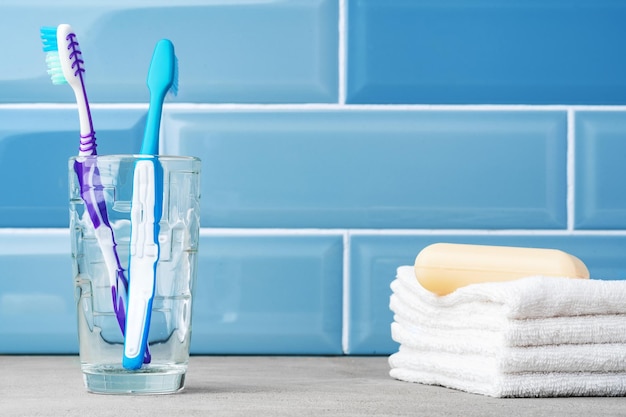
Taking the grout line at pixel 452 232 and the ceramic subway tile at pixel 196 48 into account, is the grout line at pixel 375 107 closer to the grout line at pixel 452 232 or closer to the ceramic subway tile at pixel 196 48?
the ceramic subway tile at pixel 196 48

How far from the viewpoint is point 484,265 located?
0.80m

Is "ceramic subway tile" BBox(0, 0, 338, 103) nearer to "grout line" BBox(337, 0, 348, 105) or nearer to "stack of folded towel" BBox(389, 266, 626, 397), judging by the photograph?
"grout line" BBox(337, 0, 348, 105)

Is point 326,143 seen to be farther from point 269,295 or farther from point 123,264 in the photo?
point 123,264

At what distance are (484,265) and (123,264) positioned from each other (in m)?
0.30

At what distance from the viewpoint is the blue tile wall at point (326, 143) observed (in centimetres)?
109

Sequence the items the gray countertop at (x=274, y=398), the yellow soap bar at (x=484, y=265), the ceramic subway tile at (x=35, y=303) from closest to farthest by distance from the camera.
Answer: the gray countertop at (x=274, y=398) < the yellow soap bar at (x=484, y=265) < the ceramic subway tile at (x=35, y=303)

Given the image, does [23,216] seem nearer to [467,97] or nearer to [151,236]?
[151,236]

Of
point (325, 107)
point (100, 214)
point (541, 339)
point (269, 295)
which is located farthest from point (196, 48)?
point (541, 339)

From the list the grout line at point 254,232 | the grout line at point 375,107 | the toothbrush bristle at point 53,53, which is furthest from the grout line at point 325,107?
the toothbrush bristle at point 53,53

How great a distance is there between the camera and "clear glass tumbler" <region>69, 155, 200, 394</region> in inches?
28.4

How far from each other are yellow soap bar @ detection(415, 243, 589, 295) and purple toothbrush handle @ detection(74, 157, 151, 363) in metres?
0.26

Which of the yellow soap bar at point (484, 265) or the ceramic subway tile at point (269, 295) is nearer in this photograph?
the yellow soap bar at point (484, 265)

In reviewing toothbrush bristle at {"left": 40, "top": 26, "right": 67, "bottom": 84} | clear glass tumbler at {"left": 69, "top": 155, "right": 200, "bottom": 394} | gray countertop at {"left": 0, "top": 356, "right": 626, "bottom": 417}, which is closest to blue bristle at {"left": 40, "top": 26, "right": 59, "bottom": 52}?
Answer: toothbrush bristle at {"left": 40, "top": 26, "right": 67, "bottom": 84}

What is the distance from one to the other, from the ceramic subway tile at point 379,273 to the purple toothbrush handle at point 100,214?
41 centimetres
